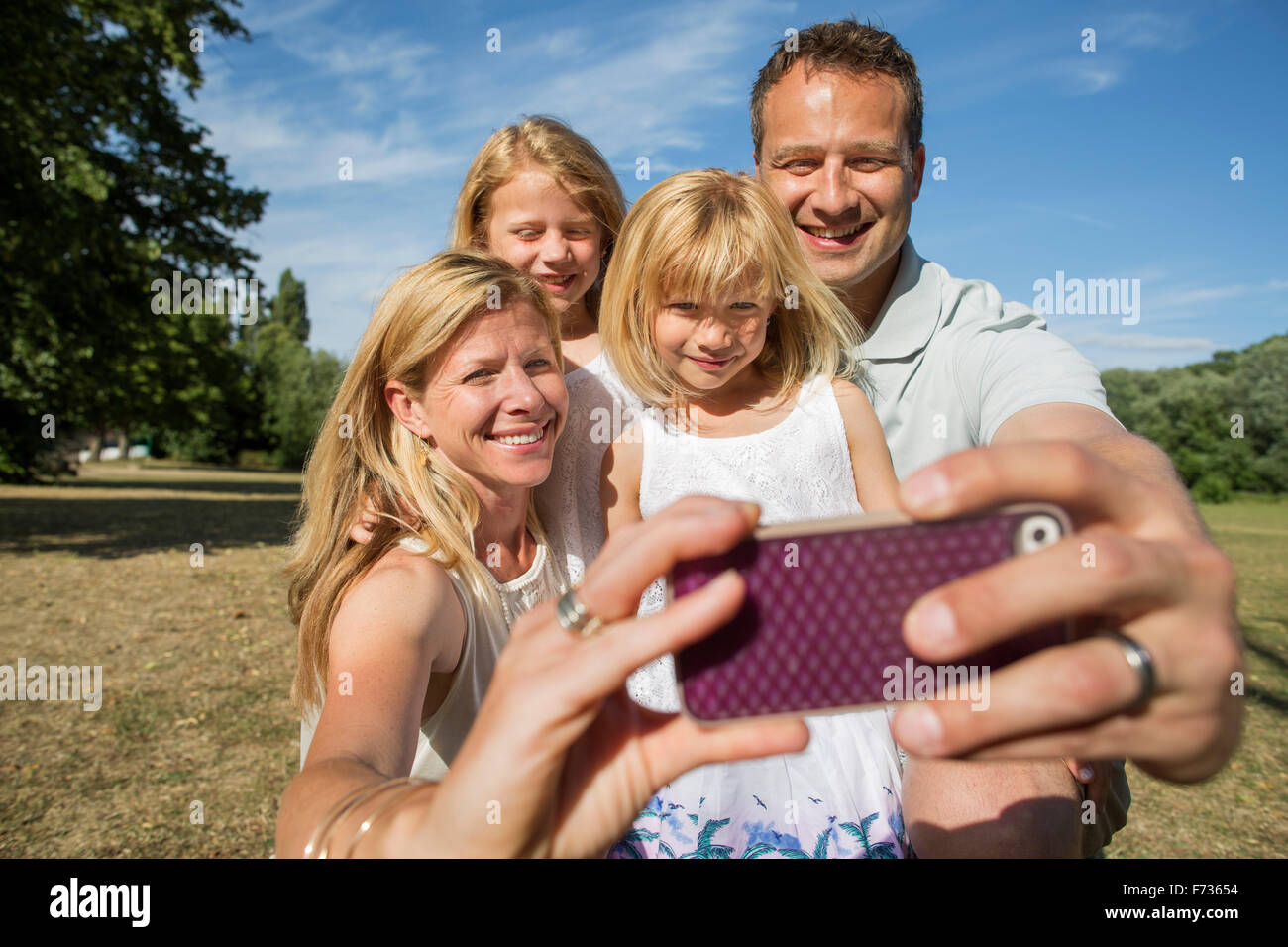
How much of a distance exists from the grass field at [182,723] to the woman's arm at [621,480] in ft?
9.93

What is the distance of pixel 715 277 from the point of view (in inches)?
117

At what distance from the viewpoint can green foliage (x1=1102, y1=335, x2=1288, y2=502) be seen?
1494 inches

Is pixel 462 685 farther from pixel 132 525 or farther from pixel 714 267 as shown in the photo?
pixel 132 525

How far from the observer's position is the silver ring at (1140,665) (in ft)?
3.37

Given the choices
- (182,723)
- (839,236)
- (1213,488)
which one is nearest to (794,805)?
(839,236)

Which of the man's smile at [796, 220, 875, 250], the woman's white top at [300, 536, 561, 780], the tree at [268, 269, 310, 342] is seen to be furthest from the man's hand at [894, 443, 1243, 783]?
the tree at [268, 269, 310, 342]

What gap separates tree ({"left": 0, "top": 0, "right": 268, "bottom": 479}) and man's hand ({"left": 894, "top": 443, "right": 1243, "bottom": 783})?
12.9 metres

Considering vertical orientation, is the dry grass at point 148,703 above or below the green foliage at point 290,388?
below

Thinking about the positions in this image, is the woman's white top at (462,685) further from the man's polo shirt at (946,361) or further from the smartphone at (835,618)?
the man's polo shirt at (946,361)

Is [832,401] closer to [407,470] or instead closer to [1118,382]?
[407,470]

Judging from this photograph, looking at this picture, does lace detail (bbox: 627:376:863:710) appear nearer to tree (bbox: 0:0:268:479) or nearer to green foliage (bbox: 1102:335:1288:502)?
tree (bbox: 0:0:268:479)

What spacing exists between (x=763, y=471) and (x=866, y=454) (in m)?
0.37

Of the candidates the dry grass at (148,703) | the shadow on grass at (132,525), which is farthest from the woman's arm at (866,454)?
the shadow on grass at (132,525)
